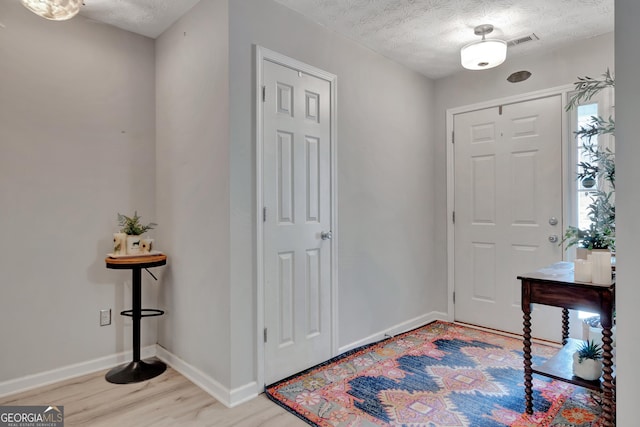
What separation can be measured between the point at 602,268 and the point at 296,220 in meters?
1.71

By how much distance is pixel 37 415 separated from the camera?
2086mm

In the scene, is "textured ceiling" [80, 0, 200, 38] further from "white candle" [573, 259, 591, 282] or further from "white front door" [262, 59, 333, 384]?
"white candle" [573, 259, 591, 282]

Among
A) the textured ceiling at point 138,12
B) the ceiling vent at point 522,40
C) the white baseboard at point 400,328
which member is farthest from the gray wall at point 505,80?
the textured ceiling at point 138,12

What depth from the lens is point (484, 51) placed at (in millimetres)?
2738

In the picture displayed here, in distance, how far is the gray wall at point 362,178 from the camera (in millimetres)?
2248

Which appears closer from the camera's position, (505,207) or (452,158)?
(505,207)

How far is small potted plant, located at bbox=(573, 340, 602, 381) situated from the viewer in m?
1.88

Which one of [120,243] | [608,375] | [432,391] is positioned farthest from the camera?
[120,243]

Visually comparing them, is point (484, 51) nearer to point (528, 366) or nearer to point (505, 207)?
point (505, 207)

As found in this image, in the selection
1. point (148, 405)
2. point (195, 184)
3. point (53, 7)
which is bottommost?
point (148, 405)

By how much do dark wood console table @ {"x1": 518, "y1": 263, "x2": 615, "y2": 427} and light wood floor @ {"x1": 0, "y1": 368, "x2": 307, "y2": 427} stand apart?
1338 millimetres

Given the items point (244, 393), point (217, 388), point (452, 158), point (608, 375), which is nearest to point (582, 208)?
point (452, 158)

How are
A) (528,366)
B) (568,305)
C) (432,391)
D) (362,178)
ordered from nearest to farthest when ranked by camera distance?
(568,305), (528,366), (432,391), (362,178)

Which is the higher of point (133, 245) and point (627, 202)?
point (627, 202)
